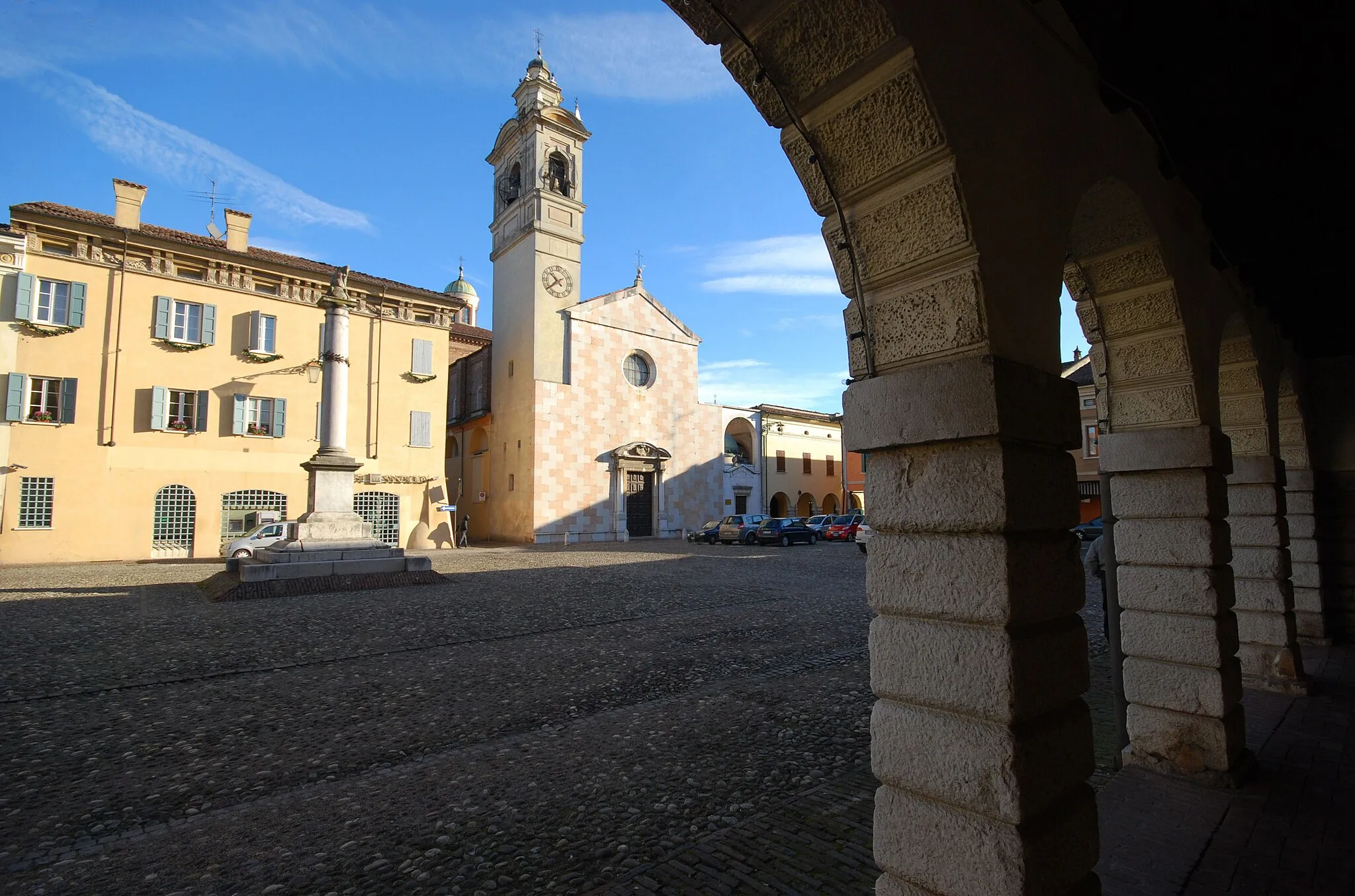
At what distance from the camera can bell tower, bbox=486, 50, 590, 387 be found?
30172mm

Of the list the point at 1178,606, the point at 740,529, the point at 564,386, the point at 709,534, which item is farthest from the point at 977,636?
the point at 564,386

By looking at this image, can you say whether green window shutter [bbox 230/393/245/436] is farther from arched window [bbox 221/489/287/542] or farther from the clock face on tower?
the clock face on tower

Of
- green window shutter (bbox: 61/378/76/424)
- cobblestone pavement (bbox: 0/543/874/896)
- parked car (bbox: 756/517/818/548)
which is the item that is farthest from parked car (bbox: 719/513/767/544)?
green window shutter (bbox: 61/378/76/424)

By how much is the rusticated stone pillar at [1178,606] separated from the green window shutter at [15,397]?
25.5m

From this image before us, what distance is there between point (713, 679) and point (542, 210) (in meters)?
28.1

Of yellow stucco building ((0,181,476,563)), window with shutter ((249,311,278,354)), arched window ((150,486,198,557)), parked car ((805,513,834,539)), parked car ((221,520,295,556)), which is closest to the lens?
parked car ((221,520,295,556))

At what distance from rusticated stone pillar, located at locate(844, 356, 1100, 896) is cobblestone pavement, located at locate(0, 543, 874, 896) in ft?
3.55

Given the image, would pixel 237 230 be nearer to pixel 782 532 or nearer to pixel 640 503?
pixel 640 503

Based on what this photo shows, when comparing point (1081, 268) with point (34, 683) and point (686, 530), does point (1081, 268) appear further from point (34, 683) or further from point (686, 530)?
point (686, 530)

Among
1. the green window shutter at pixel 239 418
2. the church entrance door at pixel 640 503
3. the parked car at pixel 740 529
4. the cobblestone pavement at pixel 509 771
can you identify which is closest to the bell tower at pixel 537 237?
the church entrance door at pixel 640 503

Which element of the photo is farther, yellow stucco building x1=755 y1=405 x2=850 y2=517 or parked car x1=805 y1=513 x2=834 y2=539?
yellow stucco building x1=755 y1=405 x2=850 y2=517

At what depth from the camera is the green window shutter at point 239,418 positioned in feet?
71.5

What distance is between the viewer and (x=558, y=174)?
3186cm

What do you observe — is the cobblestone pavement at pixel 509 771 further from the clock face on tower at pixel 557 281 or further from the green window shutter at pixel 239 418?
the clock face on tower at pixel 557 281
